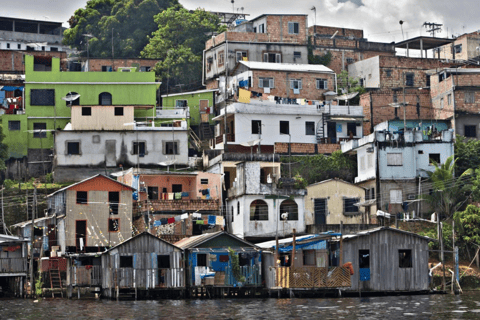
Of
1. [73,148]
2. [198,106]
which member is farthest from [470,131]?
[73,148]

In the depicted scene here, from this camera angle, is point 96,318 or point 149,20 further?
point 149,20

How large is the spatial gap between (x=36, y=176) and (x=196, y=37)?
28.3m

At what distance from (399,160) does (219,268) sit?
71.9ft

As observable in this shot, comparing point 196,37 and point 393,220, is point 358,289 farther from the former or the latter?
point 196,37

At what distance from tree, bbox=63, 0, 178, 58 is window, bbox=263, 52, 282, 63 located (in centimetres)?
1684

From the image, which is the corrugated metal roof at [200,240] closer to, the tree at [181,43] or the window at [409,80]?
the tree at [181,43]

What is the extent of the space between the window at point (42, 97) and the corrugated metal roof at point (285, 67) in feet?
59.2

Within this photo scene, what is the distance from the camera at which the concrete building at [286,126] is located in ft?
266

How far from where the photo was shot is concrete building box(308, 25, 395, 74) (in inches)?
3959

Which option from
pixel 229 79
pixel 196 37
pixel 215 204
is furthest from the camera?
pixel 196 37

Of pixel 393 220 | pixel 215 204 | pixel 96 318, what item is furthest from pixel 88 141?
pixel 96 318

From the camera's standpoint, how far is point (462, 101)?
278 ft

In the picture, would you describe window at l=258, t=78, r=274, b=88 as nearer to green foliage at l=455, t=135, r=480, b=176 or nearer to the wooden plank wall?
green foliage at l=455, t=135, r=480, b=176

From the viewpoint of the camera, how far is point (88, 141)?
79.5 meters
